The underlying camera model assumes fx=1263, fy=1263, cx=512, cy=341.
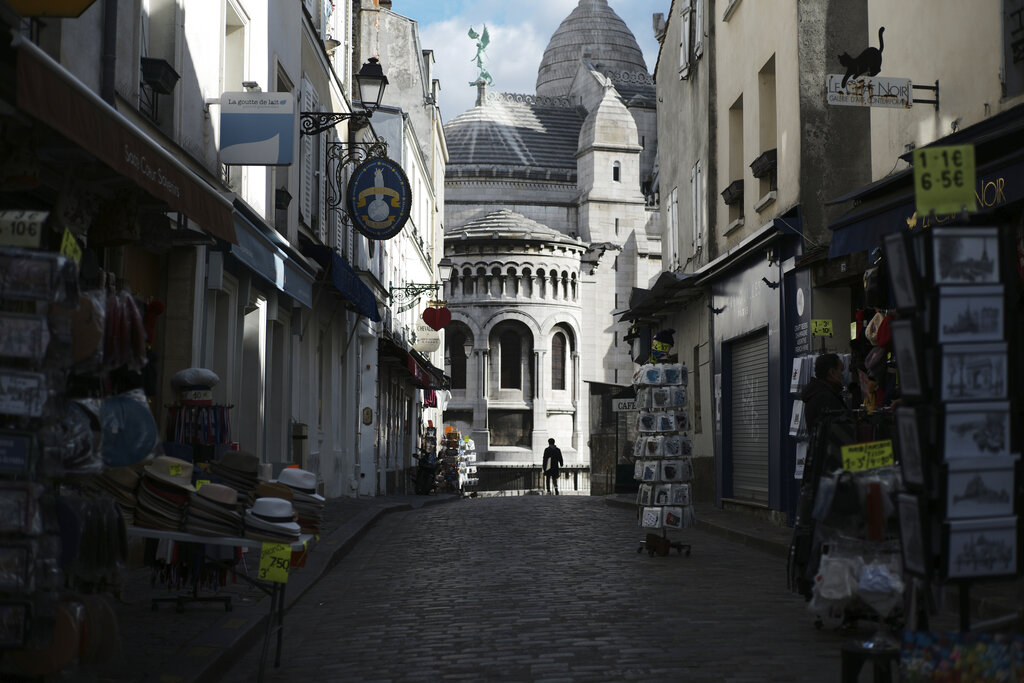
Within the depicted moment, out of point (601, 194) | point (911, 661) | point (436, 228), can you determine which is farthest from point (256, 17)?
point (601, 194)

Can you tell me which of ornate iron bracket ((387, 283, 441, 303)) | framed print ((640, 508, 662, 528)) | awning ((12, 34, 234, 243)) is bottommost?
framed print ((640, 508, 662, 528))

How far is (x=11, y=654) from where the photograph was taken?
477cm

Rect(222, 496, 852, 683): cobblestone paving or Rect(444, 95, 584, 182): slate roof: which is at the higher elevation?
Rect(444, 95, 584, 182): slate roof

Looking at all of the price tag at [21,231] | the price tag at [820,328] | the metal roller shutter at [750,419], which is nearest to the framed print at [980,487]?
the price tag at [21,231]

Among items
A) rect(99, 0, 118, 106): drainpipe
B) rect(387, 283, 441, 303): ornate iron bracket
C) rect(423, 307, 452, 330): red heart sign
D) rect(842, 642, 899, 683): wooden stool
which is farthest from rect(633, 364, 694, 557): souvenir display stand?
rect(423, 307, 452, 330): red heart sign

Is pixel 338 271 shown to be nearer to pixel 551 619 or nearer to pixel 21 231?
pixel 551 619

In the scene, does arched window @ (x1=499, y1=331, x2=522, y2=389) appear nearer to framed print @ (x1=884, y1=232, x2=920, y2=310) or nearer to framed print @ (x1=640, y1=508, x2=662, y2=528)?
framed print @ (x1=640, y1=508, x2=662, y2=528)

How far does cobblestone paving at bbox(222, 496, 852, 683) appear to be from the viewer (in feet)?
21.6

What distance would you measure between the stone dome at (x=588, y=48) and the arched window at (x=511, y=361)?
98.9 feet

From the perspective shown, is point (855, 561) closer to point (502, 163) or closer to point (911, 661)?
point (911, 661)

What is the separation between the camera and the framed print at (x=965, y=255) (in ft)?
14.9

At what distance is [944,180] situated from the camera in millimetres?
4570

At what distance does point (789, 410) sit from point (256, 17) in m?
8.38

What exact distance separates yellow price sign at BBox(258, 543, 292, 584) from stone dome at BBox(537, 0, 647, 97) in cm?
8180
